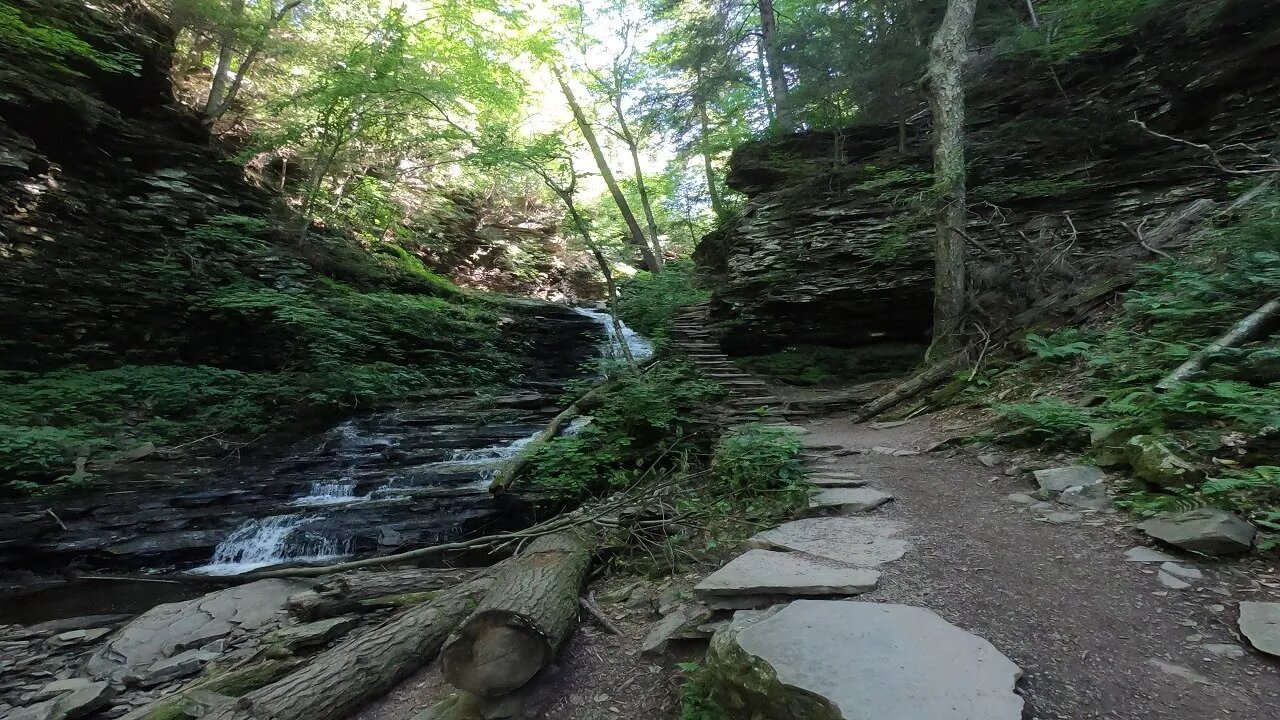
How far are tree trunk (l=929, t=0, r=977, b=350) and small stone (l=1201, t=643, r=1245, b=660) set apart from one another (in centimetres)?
575

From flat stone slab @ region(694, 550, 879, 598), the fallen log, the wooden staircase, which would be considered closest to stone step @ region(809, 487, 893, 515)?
flat stone slab @ region(694, 550, 879, 598)

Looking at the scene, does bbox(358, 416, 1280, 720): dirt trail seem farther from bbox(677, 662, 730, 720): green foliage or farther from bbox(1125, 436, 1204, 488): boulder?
bbox(1125, 436, 1204, 488): boulder

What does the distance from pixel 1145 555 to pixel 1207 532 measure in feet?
0.83

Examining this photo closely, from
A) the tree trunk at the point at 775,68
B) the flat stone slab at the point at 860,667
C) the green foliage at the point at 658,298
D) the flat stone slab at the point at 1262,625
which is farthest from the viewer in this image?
the green foliage at the point at 658,298

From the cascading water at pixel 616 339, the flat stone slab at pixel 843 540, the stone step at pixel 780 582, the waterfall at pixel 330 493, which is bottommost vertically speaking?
the flat stone slab at pixel 843 540

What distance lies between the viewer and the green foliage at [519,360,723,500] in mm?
5512

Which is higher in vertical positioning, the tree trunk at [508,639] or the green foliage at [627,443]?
the green foliage at [627,443]

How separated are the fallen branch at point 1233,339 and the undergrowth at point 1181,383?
6 centimetres

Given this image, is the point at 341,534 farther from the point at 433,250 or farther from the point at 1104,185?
the point at 433,250

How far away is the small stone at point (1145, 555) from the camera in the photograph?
93.6 inches

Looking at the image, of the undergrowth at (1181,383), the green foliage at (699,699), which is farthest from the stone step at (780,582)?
the undergrowth at (1181,383)

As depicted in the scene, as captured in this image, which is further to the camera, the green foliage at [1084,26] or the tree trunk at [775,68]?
the tree trunk at [775,68]

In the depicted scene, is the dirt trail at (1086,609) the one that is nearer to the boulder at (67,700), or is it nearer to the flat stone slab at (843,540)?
the flat stone slab at (843,540)

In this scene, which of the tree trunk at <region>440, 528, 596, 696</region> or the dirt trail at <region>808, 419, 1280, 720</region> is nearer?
the dirt trail at <region>808, 419, 1280, 720</region>
